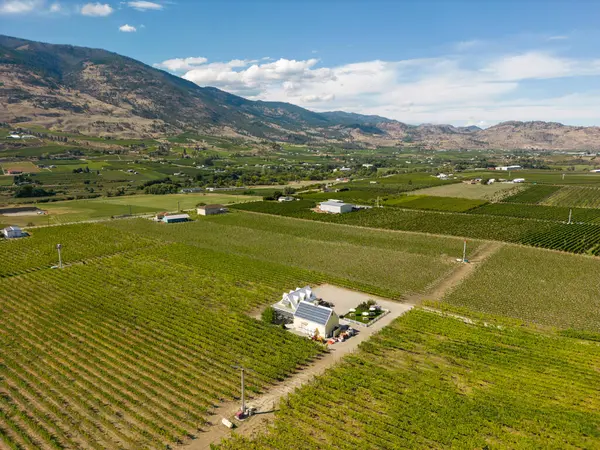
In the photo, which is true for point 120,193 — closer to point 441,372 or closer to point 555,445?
point 441,372

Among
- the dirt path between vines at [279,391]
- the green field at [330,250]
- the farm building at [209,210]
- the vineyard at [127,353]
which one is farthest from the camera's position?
the farm building at [209,210]

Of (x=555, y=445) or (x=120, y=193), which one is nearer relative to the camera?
(x=555, y=445)

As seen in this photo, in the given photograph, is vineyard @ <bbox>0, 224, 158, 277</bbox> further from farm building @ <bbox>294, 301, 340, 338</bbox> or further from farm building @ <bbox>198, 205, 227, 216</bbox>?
farm building @ <bbox>294, 301, 340, 338</bbox>

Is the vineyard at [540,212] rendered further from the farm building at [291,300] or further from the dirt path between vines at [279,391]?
the farm building at [291,300]

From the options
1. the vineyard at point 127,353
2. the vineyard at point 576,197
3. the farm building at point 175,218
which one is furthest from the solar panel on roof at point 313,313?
the vineyard at point 576,197

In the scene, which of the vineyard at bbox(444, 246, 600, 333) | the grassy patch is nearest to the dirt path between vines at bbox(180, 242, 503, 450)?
the vineyard at bbox(444, 246, 600, 333)

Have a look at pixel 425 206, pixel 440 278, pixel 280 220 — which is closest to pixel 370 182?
pixel 425 206

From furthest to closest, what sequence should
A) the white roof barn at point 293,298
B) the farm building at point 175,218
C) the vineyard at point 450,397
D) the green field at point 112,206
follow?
the green field at point 112,206, the farm building at point 175,218, the white roof barn at point 293,298, the vineyard at point 450,397
